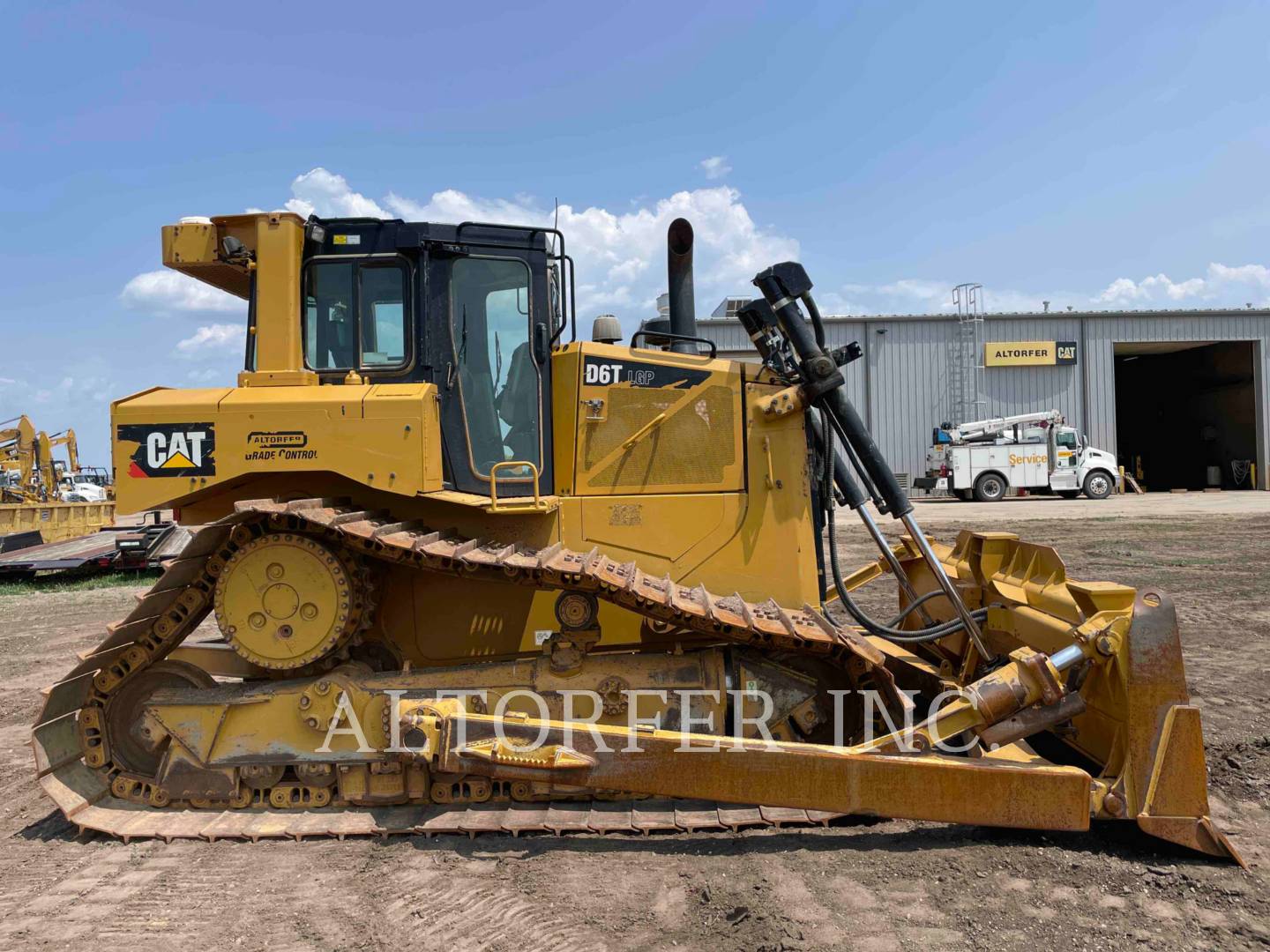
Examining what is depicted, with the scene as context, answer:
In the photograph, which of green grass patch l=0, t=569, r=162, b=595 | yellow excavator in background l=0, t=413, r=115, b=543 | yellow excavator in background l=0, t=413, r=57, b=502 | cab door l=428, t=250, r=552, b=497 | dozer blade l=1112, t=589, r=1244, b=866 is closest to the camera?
dozer blade l=1112, t=589, r=1244, b=866

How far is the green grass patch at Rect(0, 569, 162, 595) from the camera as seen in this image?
14.8 m

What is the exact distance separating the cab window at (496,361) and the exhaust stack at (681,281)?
4.22ft

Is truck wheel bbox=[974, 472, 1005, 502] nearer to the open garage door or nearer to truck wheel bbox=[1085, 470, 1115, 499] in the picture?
truck wheel bbox=[1085, 470, 1115, 499]

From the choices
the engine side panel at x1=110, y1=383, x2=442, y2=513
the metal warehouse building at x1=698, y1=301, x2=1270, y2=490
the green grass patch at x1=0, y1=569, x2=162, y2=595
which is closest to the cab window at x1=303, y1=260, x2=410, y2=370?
the engine side panel at x1=110, y1=383, x2=442, y2=513

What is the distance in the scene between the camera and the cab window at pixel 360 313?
486cm

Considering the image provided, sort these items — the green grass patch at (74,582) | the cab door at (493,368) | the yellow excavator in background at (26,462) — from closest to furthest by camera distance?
1. the cab door at (493,368)
2. the green grass patch at (74,582)
3. the yellow excavator in background at (26,462)

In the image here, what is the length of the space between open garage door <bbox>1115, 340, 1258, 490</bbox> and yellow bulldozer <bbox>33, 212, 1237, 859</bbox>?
35851mm

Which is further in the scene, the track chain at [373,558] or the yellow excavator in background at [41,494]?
the yellow excavator in background at [41,494]

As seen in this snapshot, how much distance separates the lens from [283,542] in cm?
434

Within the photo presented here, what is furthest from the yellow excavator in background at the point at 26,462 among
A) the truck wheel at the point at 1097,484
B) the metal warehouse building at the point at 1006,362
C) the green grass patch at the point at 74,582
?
the truck wheel at the point at 1097,484

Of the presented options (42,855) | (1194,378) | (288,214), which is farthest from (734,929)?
(1194,378)

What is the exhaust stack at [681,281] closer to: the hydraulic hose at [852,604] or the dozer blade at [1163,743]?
the hydraulic hose at [852,604]

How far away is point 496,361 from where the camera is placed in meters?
4.94

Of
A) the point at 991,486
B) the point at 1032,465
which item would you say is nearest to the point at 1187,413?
the point at 1032,465
